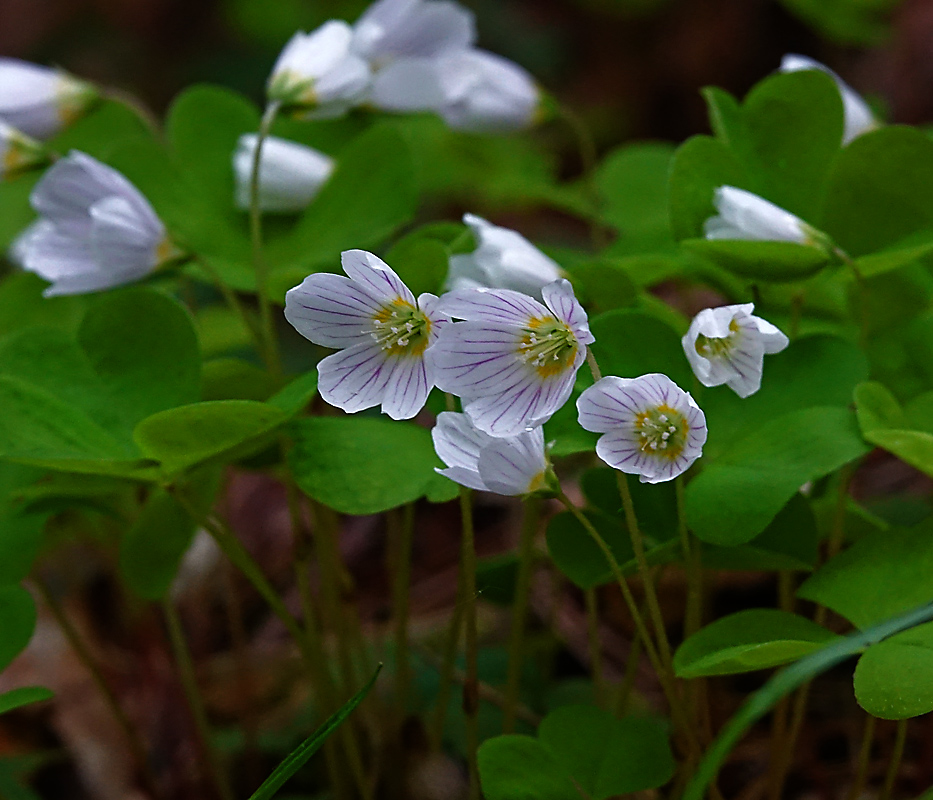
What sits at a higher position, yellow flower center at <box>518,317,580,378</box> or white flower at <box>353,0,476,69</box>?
white flower at <box>353,0,476,69</box>

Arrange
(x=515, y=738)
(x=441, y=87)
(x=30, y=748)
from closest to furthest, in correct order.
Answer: (x=515, y=738), (x=441, y=87), (x=30, y=748)

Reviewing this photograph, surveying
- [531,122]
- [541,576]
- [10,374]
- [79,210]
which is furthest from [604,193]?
[10,374]

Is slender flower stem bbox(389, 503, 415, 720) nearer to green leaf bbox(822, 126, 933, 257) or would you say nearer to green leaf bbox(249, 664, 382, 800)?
green leaf bbox(249, 664, 382, 800)

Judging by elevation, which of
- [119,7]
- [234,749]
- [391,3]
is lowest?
[234,749]

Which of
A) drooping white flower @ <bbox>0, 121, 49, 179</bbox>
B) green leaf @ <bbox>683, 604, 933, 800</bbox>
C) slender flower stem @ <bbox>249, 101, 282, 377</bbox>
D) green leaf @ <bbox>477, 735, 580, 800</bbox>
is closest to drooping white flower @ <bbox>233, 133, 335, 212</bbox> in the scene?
slender flower stem @ <bbox>249, 101, 282, 377</bbox>

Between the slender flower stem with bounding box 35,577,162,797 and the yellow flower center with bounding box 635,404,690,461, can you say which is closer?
the yellow flower center with bounding box 635,404,690,461

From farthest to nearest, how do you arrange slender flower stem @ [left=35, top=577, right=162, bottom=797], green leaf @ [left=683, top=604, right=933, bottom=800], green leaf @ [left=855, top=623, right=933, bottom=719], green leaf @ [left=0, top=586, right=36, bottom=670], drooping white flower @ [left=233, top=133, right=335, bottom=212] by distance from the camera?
1. drooping white flower @ [left=233, top=133, right=335, bottom=212]
2. slender flower stem @ [left=35, top=577, right=162, bottom=797]
3. green leaf @ [left=0, top=586, right=36, bottom=670]
4. green leaf @ [left=855, top=623, right=933, bottom=719]
5. green leaf @ [left=683, top=604, right=933, bottom=800]

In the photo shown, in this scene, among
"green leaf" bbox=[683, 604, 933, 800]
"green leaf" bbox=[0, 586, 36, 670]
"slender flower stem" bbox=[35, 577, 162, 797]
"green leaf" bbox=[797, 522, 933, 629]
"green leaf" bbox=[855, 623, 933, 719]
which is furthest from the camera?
"slender flower stem" bbox=[35, 577, 162, 797]

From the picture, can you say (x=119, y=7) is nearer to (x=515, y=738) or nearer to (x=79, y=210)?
(x=79, y=210)
